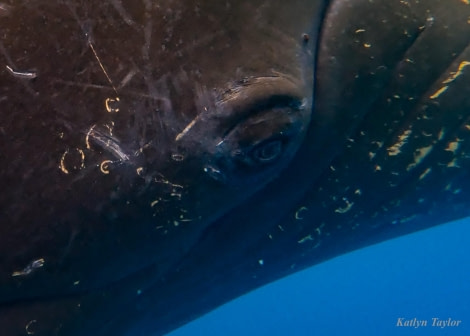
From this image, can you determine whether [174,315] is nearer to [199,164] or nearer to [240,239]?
[240,239]

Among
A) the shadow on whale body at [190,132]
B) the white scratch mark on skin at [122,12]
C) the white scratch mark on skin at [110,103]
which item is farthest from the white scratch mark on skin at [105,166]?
the white scratch mark on skin at [122,12]

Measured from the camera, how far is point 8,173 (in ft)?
9.79

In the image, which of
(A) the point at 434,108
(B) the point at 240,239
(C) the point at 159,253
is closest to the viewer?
(C) the point at 159,253

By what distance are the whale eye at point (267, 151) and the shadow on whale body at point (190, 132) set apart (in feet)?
0.05

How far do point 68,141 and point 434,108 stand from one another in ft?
8.57

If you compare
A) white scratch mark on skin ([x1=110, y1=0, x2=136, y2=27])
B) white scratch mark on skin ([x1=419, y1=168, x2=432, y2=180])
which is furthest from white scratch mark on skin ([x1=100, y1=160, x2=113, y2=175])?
white scratch mark on skin ([x1=419, y1=168, x2=432, y2=180])

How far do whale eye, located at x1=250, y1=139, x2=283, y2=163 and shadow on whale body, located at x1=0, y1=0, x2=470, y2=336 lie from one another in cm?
1

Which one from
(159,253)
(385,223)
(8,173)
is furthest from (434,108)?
(8,173)

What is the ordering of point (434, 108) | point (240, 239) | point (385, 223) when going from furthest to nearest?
point (385, 223)
point (240, 239)
point (434, 108)

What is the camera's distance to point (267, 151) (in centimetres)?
347

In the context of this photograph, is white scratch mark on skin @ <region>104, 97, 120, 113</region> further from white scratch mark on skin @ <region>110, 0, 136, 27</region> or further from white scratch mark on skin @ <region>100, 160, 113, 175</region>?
white scratch mark on skin @ <region>110, 0, 136, 27</region>

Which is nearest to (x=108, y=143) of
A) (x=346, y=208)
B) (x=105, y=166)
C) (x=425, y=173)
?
(x=105, y=166)

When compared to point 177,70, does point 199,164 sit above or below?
below

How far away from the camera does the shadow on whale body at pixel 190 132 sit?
297 centimetres
